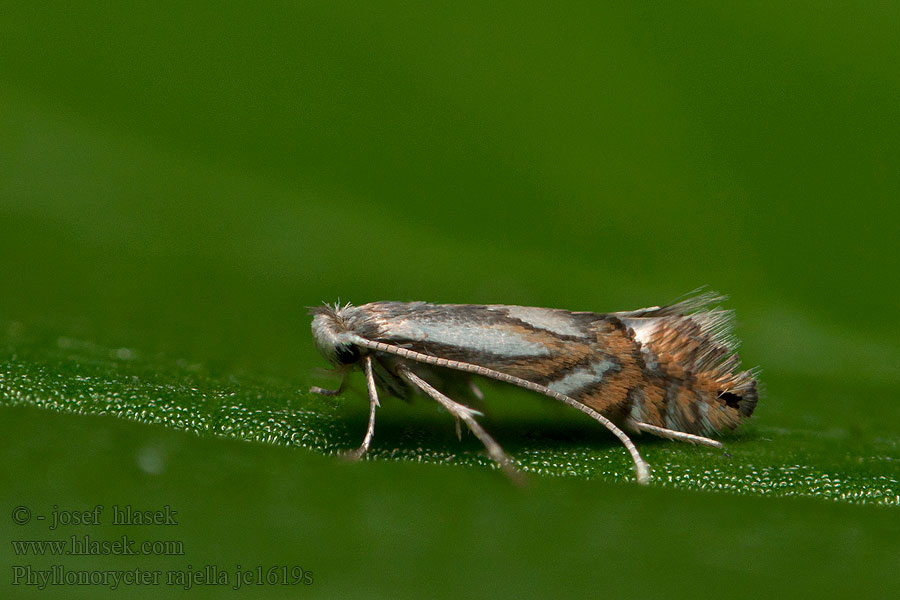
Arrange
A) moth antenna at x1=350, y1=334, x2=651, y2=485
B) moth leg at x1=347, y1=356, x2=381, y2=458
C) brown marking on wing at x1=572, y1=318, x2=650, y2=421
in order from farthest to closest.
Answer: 1. brown marking on wing at x1=572, y1=318, x2=650, y2=421
2. moth antenna at x1=350, y1=334, x2=651, y2=485
3. moth leg at x1=347, y1=356, x2=381, y2=458

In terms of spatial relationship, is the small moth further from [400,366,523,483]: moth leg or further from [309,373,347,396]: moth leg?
[309,373,347,396]: moth leg

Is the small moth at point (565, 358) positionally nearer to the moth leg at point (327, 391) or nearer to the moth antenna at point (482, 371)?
the moth antenna at point (482, 371)

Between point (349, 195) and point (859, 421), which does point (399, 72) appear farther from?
point (859, 421)

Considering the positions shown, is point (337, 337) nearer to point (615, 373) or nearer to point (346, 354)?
point (346, 354)

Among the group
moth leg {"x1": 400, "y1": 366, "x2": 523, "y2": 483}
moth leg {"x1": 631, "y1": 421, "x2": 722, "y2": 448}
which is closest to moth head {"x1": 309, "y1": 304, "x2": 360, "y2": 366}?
moth leg {"x1": 400, "y1": 366, "x2": 523, "y2": 483}

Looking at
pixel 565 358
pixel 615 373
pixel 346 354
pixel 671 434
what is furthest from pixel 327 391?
pixel 671 434

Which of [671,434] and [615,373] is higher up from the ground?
[615,373]

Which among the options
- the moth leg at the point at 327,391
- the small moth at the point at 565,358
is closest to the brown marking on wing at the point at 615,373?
the small moth at the point at 565,358

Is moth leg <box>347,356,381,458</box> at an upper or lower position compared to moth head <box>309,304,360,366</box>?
lower
